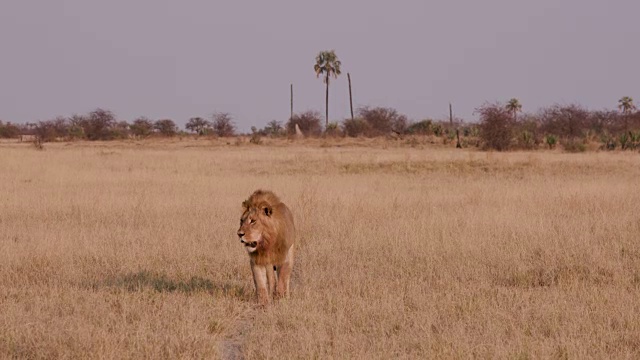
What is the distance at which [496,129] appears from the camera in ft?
126

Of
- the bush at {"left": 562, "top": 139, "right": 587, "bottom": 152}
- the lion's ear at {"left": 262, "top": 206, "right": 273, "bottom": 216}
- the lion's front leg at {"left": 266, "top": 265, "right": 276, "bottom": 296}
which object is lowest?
the lion's front leg at {"left": 266, "top": 265, "right": 276, "bottom": 296}

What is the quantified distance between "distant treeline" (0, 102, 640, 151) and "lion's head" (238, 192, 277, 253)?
32934 mm

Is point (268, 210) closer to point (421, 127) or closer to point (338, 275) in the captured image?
point (338, 275)

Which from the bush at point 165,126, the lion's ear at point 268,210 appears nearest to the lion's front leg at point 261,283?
the lion's ear at point 268,210

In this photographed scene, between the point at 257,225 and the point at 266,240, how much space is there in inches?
7.7

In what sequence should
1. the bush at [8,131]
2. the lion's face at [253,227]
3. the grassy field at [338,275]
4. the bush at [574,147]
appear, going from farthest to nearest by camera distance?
the bush at [8,131] < the bush at [574,147] < the lion's face at [253,227] < the grassy field at [338,275]

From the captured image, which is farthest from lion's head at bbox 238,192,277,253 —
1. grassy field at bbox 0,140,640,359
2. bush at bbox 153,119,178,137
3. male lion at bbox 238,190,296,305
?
bush at bbox 153,119,178,137

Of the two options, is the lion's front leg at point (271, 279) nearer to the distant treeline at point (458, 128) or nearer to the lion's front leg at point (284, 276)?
the lion's front leg at point (284, 276)

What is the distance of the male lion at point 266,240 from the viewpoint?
5.96m

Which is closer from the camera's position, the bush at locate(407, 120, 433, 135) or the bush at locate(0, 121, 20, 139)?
the bush at locate(407, 120, 433, 135)

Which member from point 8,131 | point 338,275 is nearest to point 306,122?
point 8,131

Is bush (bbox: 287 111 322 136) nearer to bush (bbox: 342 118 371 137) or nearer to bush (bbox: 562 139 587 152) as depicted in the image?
bush (bbox: 342 118 371 137)

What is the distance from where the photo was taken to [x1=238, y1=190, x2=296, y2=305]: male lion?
5.96 meters

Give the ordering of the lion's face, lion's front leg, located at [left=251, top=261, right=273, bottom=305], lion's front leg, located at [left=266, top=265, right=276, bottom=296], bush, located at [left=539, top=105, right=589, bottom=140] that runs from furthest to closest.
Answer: bush, located at [left=539, top=105, right=589, bottom=140], lion's front leg, located at [left=266, top=265, right=276, bottom=296], lion's front leg, located at [left=251, top=261, right=273, bottom=305], the lion's face
